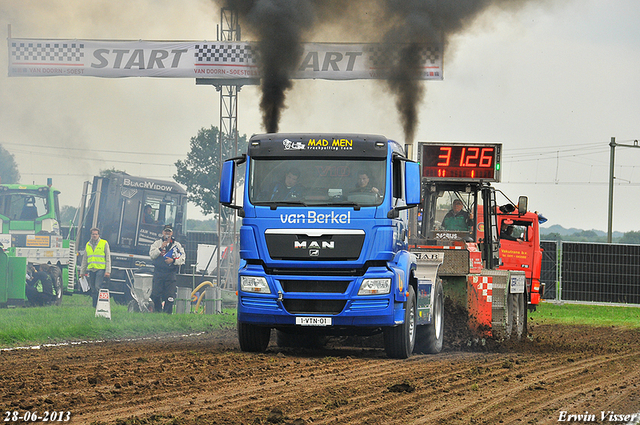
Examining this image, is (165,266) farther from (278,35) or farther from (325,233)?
(325,233)

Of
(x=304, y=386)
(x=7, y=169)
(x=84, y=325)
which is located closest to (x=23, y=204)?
(x=7, y=169)

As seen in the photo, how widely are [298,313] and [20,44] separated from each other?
70.7 feet

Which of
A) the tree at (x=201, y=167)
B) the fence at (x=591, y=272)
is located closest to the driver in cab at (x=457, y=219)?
the fence at (x=591, y=272)

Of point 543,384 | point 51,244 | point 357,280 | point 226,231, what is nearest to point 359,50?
point 226,231

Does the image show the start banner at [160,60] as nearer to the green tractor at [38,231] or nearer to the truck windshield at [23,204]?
the green tractor at [38,231]

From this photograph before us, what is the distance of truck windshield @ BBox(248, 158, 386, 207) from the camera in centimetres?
1088

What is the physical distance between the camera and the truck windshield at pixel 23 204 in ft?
82.9

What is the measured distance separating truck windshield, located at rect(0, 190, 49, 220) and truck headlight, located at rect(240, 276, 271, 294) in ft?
53.3

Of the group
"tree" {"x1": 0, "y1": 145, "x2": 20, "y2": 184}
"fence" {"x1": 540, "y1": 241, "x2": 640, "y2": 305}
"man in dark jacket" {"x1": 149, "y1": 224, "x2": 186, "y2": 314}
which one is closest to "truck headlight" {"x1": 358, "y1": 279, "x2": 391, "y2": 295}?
"man in dark jacket" {"x1": 149, "y1": 224, "x2": 186, "y2": 314}

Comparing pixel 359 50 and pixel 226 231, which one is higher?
pixel 359 50

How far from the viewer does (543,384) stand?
9.21m

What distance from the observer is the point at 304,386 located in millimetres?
8430

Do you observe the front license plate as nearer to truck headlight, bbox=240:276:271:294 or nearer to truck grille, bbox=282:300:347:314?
truck grille, bbox=282:300:347:314

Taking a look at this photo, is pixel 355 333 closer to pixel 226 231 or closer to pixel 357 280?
pixel 357 280
